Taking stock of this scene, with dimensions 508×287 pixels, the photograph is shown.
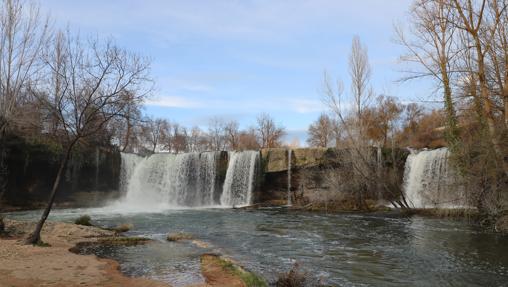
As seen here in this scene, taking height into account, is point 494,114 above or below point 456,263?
above

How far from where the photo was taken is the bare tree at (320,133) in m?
56.2

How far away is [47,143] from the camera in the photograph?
94.7 ft

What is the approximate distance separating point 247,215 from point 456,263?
46.3 ft

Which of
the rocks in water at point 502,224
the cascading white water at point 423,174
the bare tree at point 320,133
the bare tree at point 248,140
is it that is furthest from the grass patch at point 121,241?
the bare tree at point 248,140

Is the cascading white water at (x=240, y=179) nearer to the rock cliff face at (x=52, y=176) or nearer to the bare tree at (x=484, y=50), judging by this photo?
the rock cliff face at (x=52, y=176)

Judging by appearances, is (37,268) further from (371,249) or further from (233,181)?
(233,181)

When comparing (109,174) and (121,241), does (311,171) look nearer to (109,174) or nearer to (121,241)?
(109,174)

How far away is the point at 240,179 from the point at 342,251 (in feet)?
63.8

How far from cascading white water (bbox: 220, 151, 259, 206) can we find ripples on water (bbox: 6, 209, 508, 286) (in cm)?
1096

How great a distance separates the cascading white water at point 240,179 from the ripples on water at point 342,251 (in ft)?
36.0

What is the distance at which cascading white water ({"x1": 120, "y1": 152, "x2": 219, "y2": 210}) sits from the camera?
32219mm

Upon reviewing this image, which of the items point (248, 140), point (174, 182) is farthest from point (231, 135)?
point (174, 182)

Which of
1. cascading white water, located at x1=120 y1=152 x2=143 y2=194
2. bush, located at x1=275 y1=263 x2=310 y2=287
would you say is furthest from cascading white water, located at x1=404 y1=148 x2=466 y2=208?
cascading white water, located at x1=120 y1=152 x2=143 y2=194

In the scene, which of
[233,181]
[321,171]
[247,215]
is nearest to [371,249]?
[247,215]
